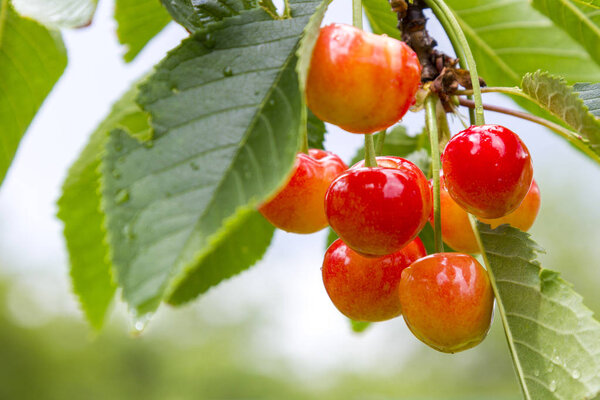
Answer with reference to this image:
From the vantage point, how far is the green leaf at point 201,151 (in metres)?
0.37

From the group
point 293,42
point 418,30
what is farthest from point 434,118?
point 293,42

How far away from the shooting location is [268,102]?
1.45 feet

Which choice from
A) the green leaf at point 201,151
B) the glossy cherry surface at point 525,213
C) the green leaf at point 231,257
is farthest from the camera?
the green leaf at point 231,257

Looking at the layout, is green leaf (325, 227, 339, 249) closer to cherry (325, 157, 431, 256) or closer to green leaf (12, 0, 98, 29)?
cherry (325, 157, 431, 256)

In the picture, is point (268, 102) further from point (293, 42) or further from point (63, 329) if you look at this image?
point (63, 329)

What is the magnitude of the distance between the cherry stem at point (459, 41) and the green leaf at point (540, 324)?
14cm

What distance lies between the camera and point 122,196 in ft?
1.29

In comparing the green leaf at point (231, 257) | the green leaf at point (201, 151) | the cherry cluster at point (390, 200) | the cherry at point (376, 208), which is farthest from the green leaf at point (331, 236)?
the green leaf at point (201, 151)

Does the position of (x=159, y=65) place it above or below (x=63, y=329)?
above

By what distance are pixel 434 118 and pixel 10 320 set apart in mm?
18204

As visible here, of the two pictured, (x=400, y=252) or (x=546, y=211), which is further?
(x=546, y=211)

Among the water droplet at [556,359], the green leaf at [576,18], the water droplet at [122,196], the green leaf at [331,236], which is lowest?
the green leaf at [331,236]

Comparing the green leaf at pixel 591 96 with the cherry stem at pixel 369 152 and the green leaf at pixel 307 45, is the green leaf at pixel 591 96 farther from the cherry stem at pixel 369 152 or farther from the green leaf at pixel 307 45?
the green leaf at pixel 307 45

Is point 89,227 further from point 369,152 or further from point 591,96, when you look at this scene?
point 591,96
